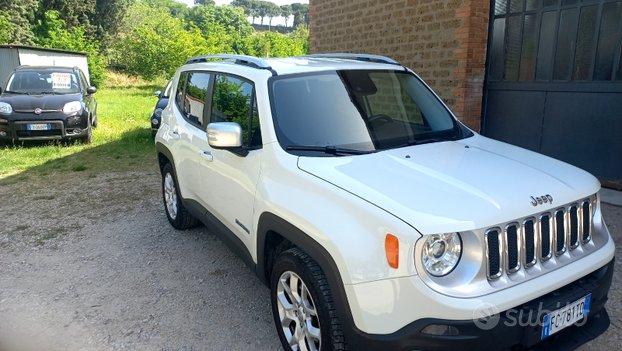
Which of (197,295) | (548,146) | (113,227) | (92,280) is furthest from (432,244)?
(548,146)

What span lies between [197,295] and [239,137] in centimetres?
144

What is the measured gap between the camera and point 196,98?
4.23 metres

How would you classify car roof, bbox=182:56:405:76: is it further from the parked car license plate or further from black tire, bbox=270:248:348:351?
the parked car license plate

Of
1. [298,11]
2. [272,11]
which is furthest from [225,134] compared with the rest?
[272,11]

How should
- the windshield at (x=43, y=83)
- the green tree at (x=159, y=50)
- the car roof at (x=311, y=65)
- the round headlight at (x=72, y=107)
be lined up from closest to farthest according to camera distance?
the car roof at (x=311, y=65) < the round headlight at (x=72, y=107) < the windshield at (x=43, y=83) < the green tree at (x=159, y=50)

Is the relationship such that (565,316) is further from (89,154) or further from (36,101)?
(36,101)

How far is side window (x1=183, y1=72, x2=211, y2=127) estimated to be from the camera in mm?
4012

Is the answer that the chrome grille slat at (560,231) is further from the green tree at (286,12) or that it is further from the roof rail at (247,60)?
the green tree at (286,12)

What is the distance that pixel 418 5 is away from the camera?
283 inches

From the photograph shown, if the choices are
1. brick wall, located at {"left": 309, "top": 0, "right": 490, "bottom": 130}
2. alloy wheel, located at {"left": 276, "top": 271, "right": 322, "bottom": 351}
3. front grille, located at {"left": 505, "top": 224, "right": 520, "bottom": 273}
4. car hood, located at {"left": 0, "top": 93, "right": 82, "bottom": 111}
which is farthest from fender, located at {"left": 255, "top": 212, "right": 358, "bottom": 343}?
car hood, located at {"left": 0, "top": 93, "right": 82, "bottom": 111}

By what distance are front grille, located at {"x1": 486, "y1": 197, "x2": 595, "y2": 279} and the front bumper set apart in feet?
31.2

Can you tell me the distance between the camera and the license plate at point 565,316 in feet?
7.06

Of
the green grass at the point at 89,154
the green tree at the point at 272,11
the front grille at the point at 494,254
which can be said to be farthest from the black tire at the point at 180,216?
the green tree at the point at 272,11

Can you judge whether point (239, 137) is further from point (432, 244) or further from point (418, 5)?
point (418, 5)
